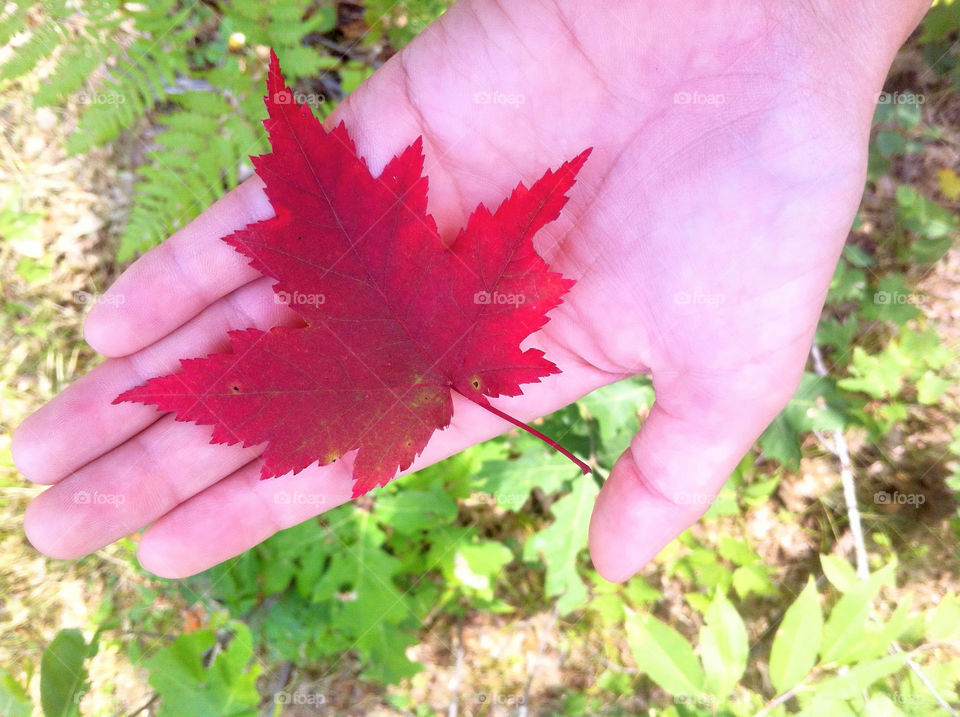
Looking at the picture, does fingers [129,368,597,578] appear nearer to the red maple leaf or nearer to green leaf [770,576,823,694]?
the red maple leaf

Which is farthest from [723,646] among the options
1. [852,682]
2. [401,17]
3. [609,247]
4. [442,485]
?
[401,17]

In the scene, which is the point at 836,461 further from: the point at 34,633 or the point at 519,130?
the point at 34,633

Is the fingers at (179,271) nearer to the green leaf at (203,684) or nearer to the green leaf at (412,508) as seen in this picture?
the green leaf at (203,684)

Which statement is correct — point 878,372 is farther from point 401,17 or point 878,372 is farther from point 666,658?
point 401,17

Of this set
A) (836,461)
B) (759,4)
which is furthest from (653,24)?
(836,461)

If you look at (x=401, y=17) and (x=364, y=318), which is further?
(x=401, y=17)

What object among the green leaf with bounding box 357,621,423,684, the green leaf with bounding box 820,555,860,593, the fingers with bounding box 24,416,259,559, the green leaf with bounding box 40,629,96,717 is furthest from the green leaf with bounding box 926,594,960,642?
the green leaf with bounding box 40,629,96,717
